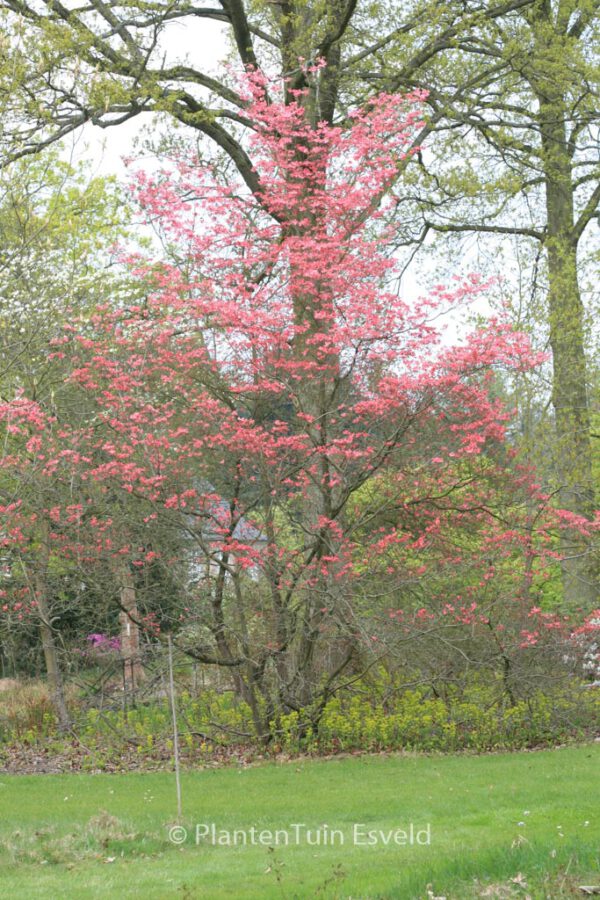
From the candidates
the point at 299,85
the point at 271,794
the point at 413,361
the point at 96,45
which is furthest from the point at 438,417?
the point at 96,45

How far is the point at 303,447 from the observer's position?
463 inches

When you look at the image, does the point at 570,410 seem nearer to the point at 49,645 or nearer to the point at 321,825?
Answer: the point at 49,645

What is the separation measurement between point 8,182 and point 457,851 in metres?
6.79

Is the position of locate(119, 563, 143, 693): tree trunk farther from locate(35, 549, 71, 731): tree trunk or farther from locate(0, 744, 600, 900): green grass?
locate(0, 744, 600, 900): green grass

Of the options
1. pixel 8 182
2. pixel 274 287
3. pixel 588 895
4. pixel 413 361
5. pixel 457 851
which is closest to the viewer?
pixel 588 895

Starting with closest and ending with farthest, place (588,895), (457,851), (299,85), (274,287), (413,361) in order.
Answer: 1. (588,895)
2. (457,851)
3. (413,361)
4. (274,287)
5. (299,85)

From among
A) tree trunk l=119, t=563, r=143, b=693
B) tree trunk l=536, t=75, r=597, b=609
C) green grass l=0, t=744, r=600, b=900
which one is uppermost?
tree trunk l=536, t=75, r=597, b=609

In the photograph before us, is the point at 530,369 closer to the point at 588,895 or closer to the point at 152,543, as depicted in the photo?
the point at 152,543

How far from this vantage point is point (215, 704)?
1438 cm

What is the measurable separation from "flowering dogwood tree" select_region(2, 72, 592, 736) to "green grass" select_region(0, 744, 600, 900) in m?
1.67

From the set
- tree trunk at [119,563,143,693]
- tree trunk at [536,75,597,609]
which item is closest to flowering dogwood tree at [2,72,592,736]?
tree trunk at [119,563,143,693]

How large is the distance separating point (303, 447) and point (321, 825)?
4.90 m

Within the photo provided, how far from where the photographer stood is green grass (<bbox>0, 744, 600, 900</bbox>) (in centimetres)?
565

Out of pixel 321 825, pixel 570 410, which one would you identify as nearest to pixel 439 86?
pixel 570 410
